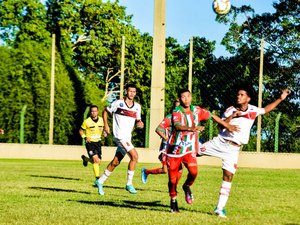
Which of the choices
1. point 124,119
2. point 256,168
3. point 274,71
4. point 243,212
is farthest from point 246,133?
point 274,71

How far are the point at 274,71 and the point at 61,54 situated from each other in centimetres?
1218

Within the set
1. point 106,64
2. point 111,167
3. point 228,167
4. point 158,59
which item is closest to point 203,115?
point 228,167

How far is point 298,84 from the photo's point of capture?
37.1 m

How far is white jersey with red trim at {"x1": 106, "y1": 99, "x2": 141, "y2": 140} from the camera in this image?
615 inches

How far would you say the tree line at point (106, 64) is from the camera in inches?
1296

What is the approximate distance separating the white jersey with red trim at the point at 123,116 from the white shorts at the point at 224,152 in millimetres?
3995

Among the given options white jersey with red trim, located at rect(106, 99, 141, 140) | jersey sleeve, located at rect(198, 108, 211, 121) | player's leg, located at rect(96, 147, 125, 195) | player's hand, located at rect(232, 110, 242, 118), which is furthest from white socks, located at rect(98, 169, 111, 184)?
player's hand, located at rect(232, 110, 242, 118)

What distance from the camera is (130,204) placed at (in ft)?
41.1

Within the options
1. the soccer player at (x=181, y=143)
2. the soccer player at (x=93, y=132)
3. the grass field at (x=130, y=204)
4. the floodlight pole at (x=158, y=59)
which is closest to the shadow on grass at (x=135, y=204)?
the grass field at (x=130, y=204)

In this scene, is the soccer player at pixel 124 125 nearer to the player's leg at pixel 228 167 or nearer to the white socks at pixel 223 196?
the player's leg at pixel 228 167

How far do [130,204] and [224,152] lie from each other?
198cm

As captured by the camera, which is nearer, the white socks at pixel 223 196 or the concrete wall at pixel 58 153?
the white socks at pixel 223 196

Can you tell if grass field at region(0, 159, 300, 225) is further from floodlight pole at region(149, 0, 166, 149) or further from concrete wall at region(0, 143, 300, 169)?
floodlight pole at region(149, 0, 166, 149)

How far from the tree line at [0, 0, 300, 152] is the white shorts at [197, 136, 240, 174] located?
62.4ft
